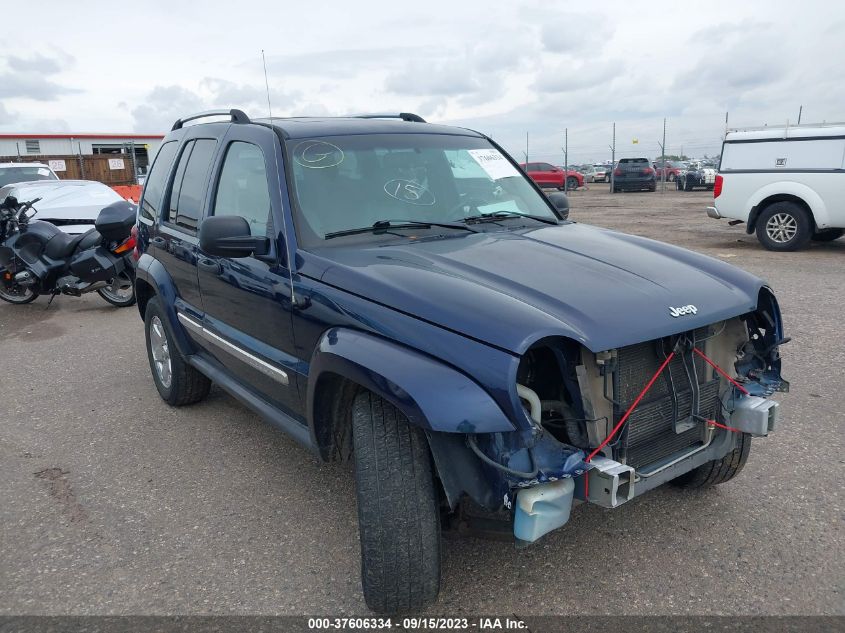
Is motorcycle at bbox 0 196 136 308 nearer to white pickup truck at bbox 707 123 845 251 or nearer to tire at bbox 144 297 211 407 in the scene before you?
tire at bbox 144 297 211 407

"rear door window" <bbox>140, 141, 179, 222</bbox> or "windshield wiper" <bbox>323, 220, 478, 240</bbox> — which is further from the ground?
"rear door window" <bbox>140, 141, 179, 222</bbox>

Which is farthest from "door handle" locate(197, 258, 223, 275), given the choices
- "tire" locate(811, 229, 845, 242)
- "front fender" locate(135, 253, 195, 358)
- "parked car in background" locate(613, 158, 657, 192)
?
"parked car in background" locate(613, 158, 657, 192)

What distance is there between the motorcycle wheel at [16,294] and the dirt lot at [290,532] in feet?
13.8

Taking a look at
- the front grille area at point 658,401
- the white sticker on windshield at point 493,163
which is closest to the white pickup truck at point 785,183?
the white sticker on windshield at point 493,163

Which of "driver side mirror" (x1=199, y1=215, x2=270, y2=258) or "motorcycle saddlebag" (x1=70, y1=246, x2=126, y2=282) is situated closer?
"driver side mirror" (x1=199, y1=215, x2=270, y2=258)

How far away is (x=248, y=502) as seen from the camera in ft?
11.9

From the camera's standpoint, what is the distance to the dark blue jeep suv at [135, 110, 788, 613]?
2354 mm

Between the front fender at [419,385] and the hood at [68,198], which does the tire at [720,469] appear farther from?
the hood at [68,198]

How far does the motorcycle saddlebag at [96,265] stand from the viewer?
27.1 ft

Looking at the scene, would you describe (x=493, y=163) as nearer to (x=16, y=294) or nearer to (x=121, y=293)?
(x=121, y=293)

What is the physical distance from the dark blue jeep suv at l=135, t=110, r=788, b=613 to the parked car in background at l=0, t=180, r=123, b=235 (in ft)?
22.1

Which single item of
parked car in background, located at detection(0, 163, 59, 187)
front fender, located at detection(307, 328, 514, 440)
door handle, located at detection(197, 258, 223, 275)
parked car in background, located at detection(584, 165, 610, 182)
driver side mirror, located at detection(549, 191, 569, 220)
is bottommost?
parked car in background, located at detection(584, 165, 610, 182)

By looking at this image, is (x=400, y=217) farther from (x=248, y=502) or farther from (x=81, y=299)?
(x=81, y=299)

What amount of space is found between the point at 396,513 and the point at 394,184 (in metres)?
1.77
